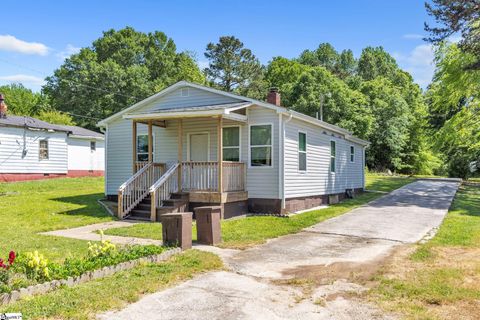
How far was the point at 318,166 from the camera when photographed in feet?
54.1

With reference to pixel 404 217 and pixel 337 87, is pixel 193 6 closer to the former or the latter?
pixel 404 217

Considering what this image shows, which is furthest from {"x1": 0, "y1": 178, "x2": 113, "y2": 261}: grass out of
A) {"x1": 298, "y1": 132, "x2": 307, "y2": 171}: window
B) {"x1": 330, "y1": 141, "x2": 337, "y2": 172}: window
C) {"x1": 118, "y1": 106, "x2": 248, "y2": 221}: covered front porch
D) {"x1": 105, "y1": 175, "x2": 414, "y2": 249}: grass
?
{"x1": 330, "y1": 141, "x2": 337, "y2": 172}: window

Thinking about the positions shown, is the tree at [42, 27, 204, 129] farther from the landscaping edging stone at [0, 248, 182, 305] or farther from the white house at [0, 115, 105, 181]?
the landscaping edging stone at [0, 248, 182, 305]

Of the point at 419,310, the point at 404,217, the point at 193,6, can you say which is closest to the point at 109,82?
the point at 193,6

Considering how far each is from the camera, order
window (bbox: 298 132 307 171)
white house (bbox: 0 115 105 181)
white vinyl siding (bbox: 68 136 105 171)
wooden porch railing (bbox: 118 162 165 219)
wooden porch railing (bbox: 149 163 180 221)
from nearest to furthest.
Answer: wooden porch railing (bbox: 149 163 180 221) < wooden porch railing (bbox: 118 162 165 219) < window (bbox: 298 132 307 171) < white house (bbox: 0 115 105 181) < white vinyl siding (bbox: 68 136 105 171)

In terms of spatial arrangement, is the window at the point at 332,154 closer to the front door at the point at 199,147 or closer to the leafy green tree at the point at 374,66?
the front door at the point at 199,147

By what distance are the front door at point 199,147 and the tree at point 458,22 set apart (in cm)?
996

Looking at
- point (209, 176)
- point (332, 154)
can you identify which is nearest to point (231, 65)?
point (332, 154)

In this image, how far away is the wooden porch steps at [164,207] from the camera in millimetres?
12492

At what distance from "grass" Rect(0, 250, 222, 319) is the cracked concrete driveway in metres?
0.21

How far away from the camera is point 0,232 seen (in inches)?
402

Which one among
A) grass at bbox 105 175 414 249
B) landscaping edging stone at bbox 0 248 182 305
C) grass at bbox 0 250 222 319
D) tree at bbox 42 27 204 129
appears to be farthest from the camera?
tree at bbox 42 27 204 129

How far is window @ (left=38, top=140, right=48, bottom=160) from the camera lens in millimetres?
23903

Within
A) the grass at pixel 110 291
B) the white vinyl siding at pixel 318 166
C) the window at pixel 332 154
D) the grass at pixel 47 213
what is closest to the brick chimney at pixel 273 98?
the white vinyl siding at pixel 318 166
